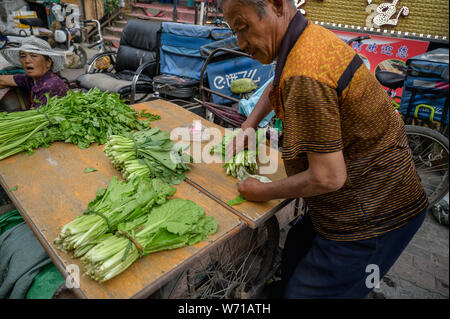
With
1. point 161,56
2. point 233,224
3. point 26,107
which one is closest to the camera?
point 233,224

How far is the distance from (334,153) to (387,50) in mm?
5835

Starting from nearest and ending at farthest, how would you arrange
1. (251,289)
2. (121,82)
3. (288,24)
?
(288,24) → (251,289) → (121,82)

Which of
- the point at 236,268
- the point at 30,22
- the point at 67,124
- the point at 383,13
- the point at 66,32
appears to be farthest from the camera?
the point at 30,22

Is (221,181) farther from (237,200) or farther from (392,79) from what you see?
(392,79)

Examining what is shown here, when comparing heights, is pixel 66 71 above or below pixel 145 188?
below

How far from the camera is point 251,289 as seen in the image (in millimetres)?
2334

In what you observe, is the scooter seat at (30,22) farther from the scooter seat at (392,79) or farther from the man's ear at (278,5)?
the man's ear at (278,5)

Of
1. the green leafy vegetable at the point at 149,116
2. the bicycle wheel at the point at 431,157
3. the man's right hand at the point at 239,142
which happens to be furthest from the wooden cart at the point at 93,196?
the bicycle wheel at the point at 431,157

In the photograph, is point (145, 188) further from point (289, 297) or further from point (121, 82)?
point (121, 82)

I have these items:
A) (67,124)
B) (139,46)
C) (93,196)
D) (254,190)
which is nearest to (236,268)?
(254,190)

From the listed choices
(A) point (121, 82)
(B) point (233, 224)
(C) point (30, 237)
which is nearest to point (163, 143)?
(B) point (233, 224)

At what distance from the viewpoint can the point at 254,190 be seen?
162cm

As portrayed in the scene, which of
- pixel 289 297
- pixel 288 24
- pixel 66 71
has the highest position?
pixel 288 24

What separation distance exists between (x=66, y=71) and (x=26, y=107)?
6493 mm
